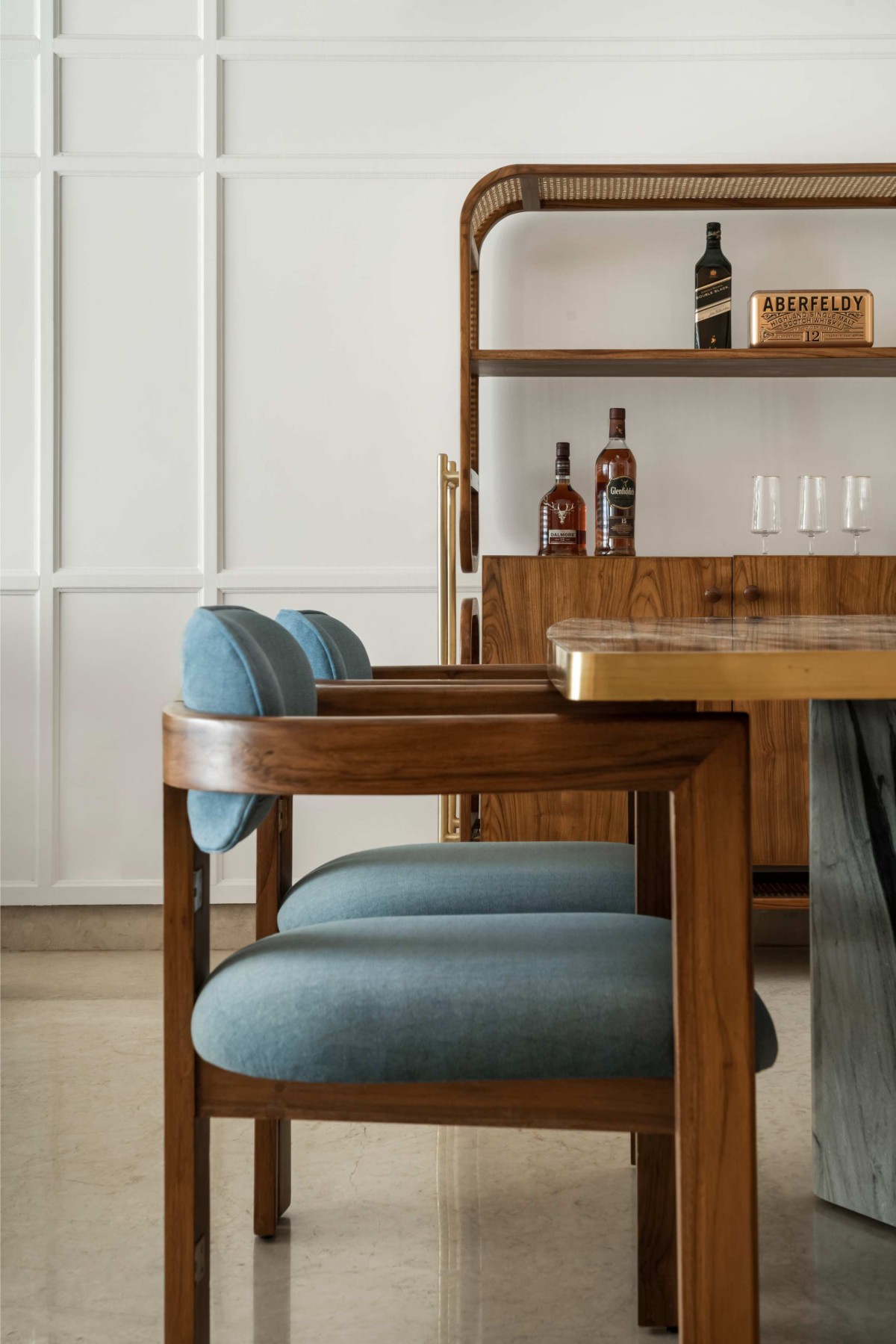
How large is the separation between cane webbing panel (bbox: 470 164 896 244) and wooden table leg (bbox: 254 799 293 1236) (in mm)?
1724

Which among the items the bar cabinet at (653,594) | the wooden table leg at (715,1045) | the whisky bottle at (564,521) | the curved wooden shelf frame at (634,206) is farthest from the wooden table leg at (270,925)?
the whisky bottle at (564,521)

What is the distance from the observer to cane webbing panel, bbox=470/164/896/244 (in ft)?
→ 8.16

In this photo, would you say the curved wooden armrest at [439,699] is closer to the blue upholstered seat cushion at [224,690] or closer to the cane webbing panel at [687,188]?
the blue upholstered seat cushion at [224,690]

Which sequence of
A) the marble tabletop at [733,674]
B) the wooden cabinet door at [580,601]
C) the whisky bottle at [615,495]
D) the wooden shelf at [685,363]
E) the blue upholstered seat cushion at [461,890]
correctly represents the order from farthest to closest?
the whisky bottle at [615,495], the wooden shelf at [685,363], the wooden cabinet door at [580,601], the blue upholstered seat cushion at [461,890], the marble tabletop at [733,674]

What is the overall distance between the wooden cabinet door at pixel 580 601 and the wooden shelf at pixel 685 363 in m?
0.49

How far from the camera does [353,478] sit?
9.30 ft

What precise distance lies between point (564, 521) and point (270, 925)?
1536mm

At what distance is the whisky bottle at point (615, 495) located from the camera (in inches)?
104

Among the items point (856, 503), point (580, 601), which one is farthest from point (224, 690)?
point (856, 503)

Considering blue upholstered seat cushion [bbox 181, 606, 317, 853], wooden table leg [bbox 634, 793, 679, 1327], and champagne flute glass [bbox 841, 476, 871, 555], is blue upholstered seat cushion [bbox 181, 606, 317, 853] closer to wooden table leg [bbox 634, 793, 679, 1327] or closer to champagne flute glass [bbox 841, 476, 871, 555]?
wooden table leg [bbox 634, 793, 679, 1327]

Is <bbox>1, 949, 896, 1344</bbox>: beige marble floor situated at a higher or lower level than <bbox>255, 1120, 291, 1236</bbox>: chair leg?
lower

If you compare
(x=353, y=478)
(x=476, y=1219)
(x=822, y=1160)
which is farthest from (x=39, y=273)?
(x=822, y=1160)

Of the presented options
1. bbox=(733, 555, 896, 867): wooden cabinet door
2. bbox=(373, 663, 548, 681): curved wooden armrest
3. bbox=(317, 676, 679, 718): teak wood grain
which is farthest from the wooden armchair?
bbox=(733, 555, 896, 867): wooden cabinet door

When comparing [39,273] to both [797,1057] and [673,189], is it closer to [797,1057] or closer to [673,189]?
[673,189]
